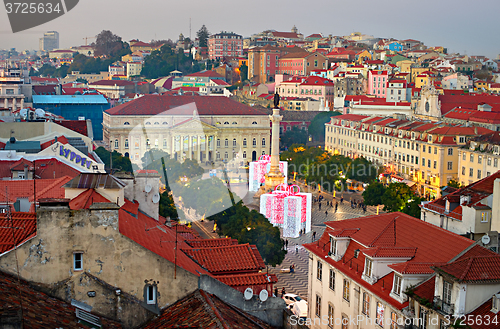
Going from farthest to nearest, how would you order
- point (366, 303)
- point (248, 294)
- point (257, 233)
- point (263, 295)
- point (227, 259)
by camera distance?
point (257, 233) < point (366, 303) < point (227, 259) < point (248, 294) < point (263, 295)

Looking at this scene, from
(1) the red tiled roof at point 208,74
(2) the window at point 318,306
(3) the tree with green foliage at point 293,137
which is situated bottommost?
(3) the tree with green foliage at point 293,137

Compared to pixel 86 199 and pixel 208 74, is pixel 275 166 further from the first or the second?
pixel 208 74

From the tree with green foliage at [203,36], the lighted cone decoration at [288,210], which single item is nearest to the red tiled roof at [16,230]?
the lighted cone decoration at [288,210]

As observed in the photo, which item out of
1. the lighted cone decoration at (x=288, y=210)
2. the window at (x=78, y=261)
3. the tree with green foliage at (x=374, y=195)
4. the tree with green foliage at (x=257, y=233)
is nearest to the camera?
the window at (x=78, y=261)

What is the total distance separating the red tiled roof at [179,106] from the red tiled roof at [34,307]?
77986 millimetres

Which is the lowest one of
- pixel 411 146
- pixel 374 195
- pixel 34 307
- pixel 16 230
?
pixel 374 195

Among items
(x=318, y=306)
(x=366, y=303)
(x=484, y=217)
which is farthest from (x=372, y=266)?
(x=484, y=217)

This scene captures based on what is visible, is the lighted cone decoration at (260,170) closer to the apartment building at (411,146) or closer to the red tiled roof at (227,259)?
the apartment building at (411,146)

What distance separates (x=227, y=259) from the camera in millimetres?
16375

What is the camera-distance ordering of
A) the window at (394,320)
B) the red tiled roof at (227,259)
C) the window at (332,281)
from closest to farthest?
the red tiled roof at (227,259) < the window at (394,320) < the window at (332,281)

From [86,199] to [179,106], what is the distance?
78.4m

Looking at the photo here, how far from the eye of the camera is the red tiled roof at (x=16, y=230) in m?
12.6

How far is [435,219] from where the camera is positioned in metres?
27.0

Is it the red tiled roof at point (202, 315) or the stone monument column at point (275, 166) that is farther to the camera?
the stone monument column at point (275, 166)
